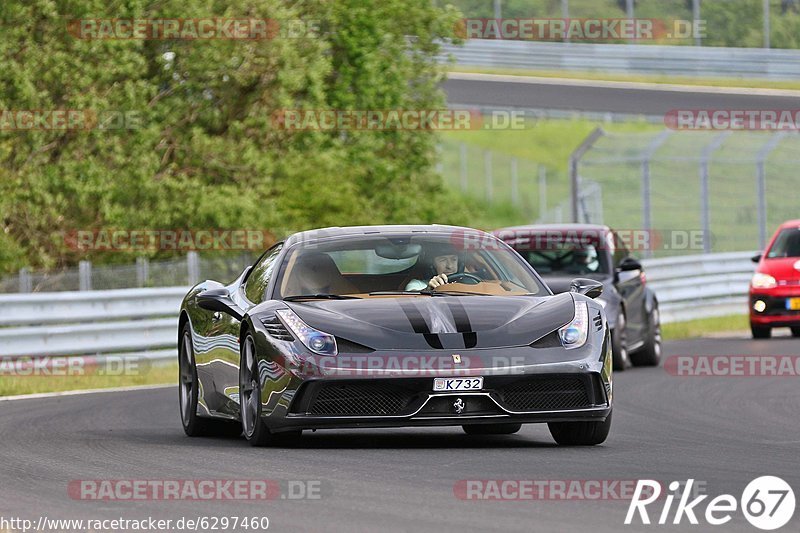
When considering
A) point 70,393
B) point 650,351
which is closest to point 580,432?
point 70,393

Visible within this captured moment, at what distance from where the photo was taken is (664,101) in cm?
4938

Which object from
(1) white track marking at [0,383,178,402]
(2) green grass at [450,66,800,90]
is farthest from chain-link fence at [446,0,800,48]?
(1) white track marking at [0,383,178,402]

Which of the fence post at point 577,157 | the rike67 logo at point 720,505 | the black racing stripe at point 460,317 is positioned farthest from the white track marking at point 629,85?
the rike67 logo at point 720,505

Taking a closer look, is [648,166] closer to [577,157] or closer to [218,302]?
[577,157]

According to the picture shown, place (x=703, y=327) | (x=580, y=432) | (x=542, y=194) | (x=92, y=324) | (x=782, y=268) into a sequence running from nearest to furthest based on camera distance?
(x=580, y=432), (x=92, y=324), (x=782, y=268), (x=703, y=327), (x=542, y=194)

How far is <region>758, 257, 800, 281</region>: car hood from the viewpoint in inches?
930

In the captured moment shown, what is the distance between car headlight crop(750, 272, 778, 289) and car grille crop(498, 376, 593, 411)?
1371 cm

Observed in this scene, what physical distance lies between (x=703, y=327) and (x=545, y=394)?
18.9 metres

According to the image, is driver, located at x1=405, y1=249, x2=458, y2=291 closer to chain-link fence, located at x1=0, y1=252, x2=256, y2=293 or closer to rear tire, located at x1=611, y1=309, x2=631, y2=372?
rear tire, located at x1=611, y1=309, x2=631, y2=372

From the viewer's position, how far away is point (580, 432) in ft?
35.4

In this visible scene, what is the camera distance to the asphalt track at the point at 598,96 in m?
47.5

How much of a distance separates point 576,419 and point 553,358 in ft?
1.22

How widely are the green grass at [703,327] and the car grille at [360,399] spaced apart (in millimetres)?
16870

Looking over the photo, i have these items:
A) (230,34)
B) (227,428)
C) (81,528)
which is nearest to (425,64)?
(230,34)
